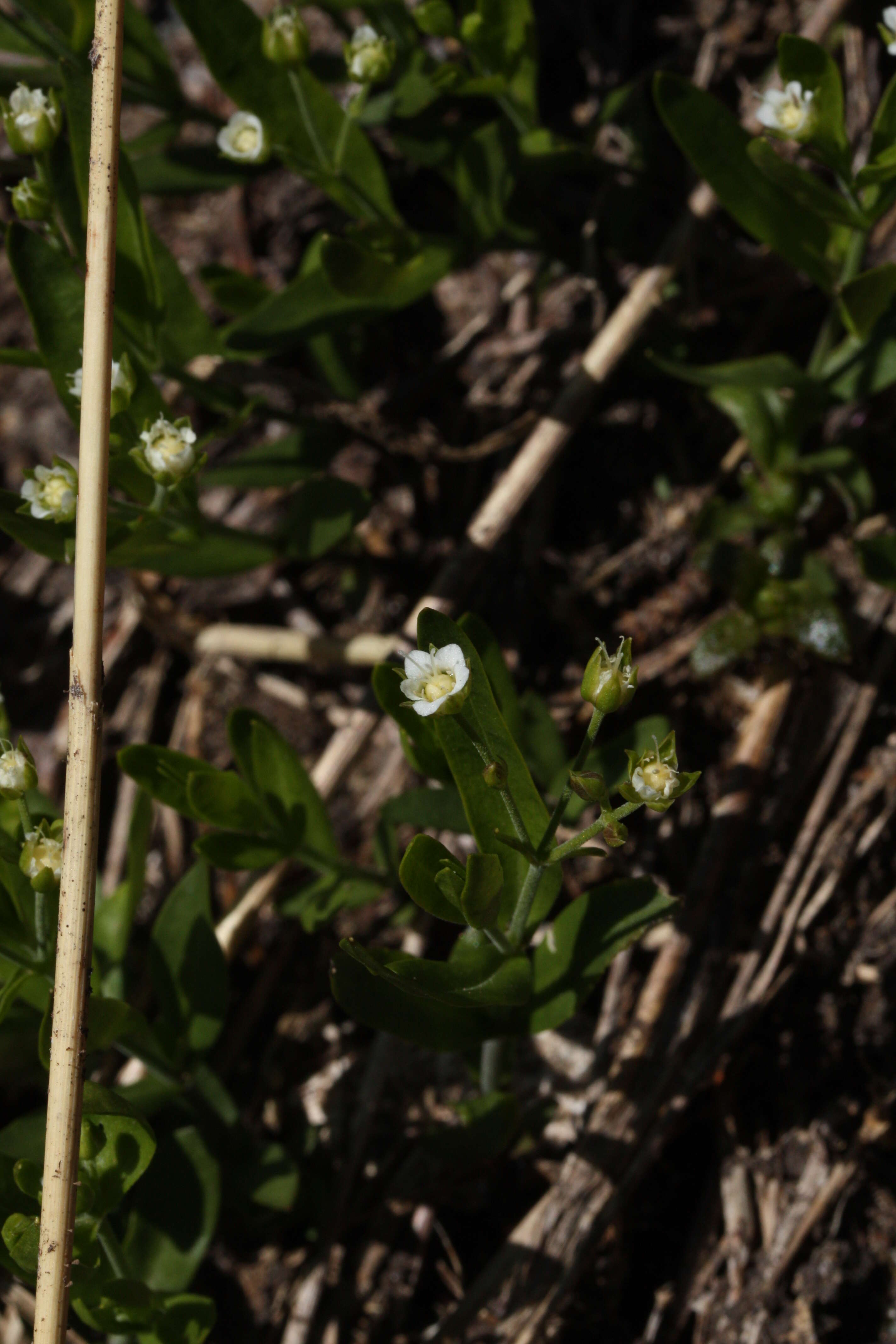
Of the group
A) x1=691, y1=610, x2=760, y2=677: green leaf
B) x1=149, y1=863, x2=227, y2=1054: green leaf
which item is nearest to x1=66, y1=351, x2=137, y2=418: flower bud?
x1=149, y1=863, x2=227, y2=1054: green leaf

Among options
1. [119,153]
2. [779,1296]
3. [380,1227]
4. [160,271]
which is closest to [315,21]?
[160,271]

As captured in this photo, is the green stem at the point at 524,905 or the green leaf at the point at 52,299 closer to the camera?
the green stem at the point at 524,905

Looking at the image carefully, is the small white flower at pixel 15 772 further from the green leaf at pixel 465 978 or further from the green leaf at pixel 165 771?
the green leaf at pixel 465 978

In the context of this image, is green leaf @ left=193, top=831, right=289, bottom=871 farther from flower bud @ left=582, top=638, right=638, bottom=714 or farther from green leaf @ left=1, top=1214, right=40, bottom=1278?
flower bud @ left=582, top=638, right=638, bottom=714

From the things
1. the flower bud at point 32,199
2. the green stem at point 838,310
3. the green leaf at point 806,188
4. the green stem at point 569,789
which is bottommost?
the green stem at point 569,789

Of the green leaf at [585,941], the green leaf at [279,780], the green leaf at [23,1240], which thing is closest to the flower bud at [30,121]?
the green leaf at [279,780]

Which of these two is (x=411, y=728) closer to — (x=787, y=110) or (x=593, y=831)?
(x=593, y=831)

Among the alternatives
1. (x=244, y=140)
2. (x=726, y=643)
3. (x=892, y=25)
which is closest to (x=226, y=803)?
(x=726, y=643)
